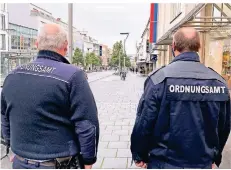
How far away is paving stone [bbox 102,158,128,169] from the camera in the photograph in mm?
4356

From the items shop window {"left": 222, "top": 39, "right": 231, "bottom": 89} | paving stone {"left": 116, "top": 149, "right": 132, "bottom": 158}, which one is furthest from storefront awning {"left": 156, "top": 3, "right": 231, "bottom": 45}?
paving stone {"left": 116, "top": 149, "right": 132, "bottom": 158}

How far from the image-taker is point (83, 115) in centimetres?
216

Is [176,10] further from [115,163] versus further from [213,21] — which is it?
[115,163]

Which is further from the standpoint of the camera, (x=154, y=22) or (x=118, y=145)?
(x=154, y=22)

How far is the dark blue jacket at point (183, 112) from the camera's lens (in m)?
2.14

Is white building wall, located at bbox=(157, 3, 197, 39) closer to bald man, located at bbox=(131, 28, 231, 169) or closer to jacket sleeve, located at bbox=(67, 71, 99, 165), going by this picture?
bald man, located at bbox=(131, 28, 231, 169)

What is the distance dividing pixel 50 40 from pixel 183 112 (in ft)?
3.93

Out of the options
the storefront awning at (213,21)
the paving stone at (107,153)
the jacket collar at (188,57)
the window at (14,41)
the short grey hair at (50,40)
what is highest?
Answer: the window at (14,41)

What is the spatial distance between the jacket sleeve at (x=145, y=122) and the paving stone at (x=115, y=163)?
2.09 m

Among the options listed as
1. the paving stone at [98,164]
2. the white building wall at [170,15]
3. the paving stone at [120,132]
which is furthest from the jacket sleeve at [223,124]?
the white building wall at [170,15]

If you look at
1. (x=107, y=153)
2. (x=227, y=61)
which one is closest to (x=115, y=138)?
(x=107, y=153)

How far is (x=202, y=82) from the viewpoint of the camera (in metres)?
2.19

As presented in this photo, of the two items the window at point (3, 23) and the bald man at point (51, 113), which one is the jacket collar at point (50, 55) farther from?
the window at point (3, 23)

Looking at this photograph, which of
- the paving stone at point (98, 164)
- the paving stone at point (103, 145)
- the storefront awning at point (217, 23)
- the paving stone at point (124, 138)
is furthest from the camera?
the storefront awning at point (217, 23)
